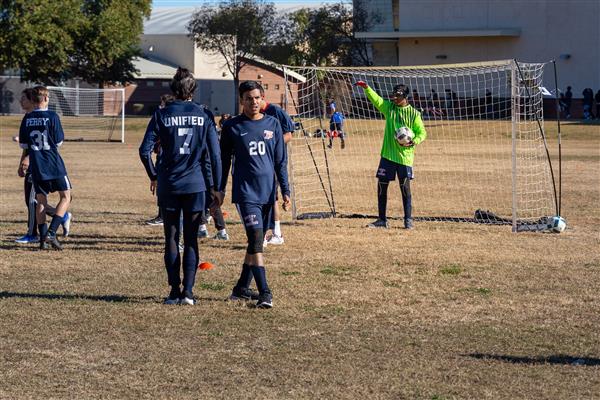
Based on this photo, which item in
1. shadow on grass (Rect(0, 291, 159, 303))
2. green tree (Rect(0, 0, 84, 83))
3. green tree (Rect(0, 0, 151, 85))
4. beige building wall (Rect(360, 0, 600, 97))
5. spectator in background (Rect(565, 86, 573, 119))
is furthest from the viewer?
beige building wall (Rect(360, 0, 600, 97))

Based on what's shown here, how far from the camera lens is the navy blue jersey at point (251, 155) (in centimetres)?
858

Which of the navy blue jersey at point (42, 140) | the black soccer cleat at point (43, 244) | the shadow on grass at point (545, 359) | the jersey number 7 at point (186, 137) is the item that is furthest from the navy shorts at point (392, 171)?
the shadow on grass at point (545, 359)

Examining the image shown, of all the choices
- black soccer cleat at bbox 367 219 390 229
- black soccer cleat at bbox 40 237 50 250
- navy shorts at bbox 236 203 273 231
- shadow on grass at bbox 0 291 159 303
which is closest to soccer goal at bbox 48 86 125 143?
black soccer cleat at bbox 367 219 390 229

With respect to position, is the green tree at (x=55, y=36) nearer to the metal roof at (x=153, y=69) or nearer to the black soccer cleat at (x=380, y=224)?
the metal roof at (x=153, y=69)

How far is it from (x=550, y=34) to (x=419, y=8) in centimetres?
887

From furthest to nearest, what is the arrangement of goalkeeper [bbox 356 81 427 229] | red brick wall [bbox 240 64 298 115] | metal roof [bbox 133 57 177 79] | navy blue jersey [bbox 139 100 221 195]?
metal roof [bbox 133 57 177 79] < red brick wall [bbox 240 64 298 115] < goalkeeper [bbox 356 81 427 229] < navy blue jersey [bbox 139 100 221 195]

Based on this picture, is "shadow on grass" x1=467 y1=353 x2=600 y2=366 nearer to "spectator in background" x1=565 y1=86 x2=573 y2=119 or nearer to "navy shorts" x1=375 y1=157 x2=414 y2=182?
"navy shorts" x1=375 y1=157 x2=414 y2=182

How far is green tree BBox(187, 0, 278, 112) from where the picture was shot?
7319 centimetres

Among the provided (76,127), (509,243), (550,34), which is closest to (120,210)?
(509,243)

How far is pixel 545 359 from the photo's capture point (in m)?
7.03

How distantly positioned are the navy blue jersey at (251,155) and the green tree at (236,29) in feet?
211

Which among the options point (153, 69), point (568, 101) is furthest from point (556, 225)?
point (153, 69)

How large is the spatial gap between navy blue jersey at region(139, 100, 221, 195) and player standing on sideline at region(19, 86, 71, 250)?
11.3ft

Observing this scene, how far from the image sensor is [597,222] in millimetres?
15031
